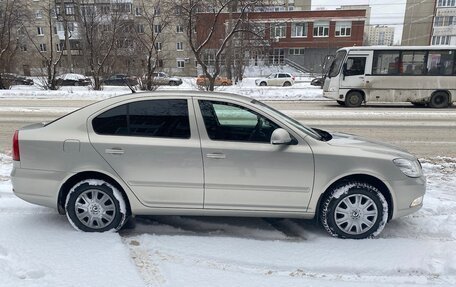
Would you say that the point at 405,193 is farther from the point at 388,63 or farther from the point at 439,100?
the point at 439,100

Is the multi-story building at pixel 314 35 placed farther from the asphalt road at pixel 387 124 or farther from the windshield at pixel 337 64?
the asphalt road at pixel 387 124

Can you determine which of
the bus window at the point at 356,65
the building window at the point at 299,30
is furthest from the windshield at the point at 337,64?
the building window at the point at 299,30

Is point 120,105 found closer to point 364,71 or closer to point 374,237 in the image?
point 374,237

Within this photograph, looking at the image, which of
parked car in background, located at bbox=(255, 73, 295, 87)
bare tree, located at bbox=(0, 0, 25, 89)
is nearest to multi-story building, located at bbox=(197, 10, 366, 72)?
parked car in background, located at bbox=(255, 73, 295, 87)

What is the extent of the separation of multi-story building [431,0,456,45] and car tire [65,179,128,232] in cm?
6760

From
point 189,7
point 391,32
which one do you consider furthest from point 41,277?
point 391,32

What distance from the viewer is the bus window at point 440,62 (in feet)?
49.5

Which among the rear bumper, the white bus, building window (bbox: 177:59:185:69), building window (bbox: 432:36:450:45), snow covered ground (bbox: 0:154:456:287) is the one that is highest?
building window (bbox: 432:36:450:45)

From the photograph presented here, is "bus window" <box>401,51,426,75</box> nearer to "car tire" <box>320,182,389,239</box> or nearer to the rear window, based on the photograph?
"car tire" <box>320,182,389,239</box>

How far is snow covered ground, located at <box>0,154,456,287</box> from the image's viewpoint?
291cm

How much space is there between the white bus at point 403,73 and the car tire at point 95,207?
46.0 ft

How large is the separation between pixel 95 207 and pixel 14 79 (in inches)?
1194

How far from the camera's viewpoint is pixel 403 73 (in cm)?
1531

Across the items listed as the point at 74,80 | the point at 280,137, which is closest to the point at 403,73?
the point at 280,137
